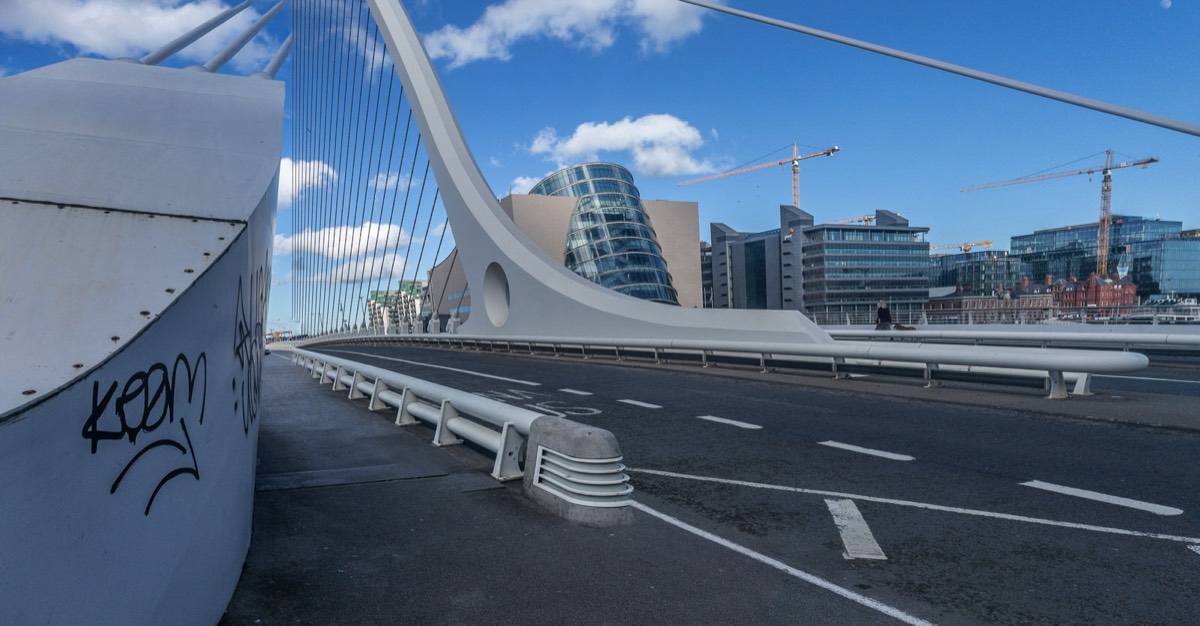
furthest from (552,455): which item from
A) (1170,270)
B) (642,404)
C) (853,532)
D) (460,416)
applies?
(1170,270)

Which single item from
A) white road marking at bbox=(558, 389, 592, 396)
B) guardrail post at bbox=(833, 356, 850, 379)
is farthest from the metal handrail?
guardrail post at bbox=(833, 356, 850, 379)

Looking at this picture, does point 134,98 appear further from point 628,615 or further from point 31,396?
point 628,615

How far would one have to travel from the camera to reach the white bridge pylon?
81.3ft

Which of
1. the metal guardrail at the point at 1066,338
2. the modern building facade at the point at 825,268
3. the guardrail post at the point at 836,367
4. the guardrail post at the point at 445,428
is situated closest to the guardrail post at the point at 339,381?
the guardrail post at the point at 445,428

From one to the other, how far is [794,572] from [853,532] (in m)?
0.99

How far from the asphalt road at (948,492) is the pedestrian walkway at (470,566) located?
285mm

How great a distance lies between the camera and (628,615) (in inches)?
156

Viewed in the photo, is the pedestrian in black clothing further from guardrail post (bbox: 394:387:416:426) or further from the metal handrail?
guardrail post (bbox: 394:387:416:426)

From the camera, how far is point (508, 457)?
7.11 m

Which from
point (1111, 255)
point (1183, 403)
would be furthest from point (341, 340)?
point (1111, 255)

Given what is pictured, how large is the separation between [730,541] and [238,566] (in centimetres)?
306

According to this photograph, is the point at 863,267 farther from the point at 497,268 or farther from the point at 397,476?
the point at 397,476

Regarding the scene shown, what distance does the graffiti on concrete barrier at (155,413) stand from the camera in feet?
7.98

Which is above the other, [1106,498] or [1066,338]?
[1066,338]
